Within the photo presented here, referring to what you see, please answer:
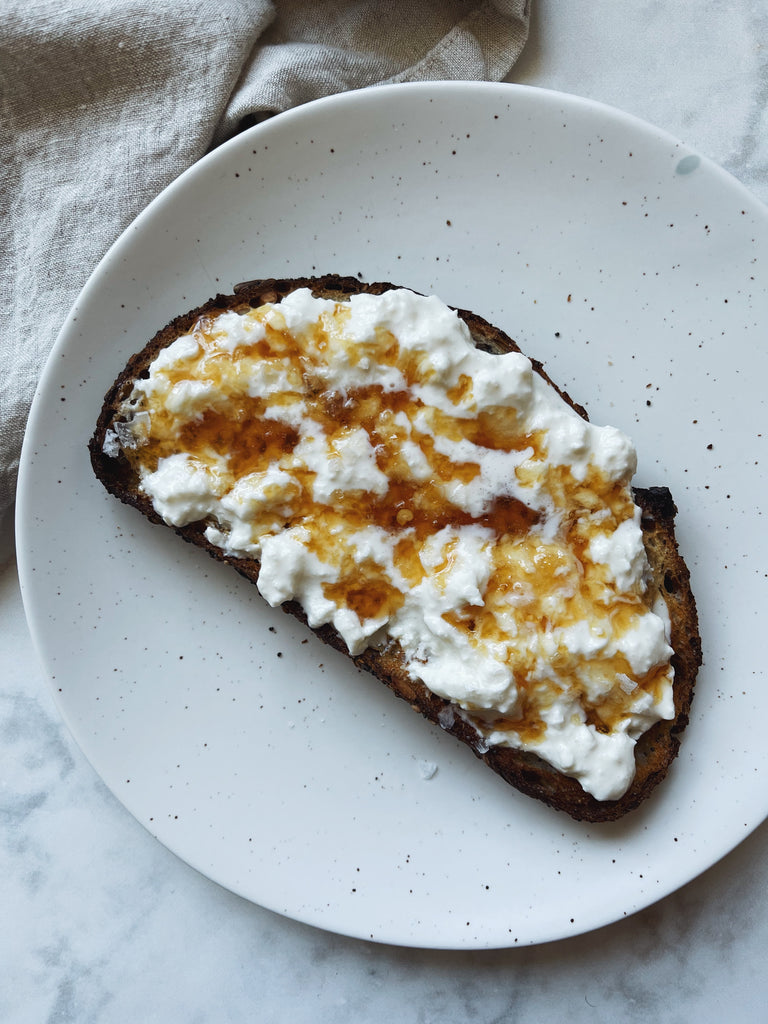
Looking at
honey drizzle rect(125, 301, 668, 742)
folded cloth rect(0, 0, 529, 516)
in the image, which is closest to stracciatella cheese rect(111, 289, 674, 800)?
honey drizzle rect(125, 301, 668, 742)

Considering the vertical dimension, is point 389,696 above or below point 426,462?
below

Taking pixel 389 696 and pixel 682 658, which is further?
pixel 389 696

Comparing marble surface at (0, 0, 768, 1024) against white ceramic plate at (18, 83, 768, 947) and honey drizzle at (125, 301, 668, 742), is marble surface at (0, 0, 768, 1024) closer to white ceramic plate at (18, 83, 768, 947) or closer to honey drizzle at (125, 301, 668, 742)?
white ceramic plate at (18, 83, 768, 947)

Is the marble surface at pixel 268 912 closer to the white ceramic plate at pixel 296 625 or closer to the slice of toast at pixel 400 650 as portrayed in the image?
the white ceramic plate at pixel 296 625

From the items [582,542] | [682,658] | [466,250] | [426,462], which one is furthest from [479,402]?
[682,658]

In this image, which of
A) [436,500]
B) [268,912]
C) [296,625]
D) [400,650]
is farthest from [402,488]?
[268,912]

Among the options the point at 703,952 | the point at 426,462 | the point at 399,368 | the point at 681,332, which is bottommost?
the point at 703,952

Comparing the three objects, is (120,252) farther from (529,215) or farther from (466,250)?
(529,215)

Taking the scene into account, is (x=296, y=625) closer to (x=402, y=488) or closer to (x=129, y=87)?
(x=402, y=488)
